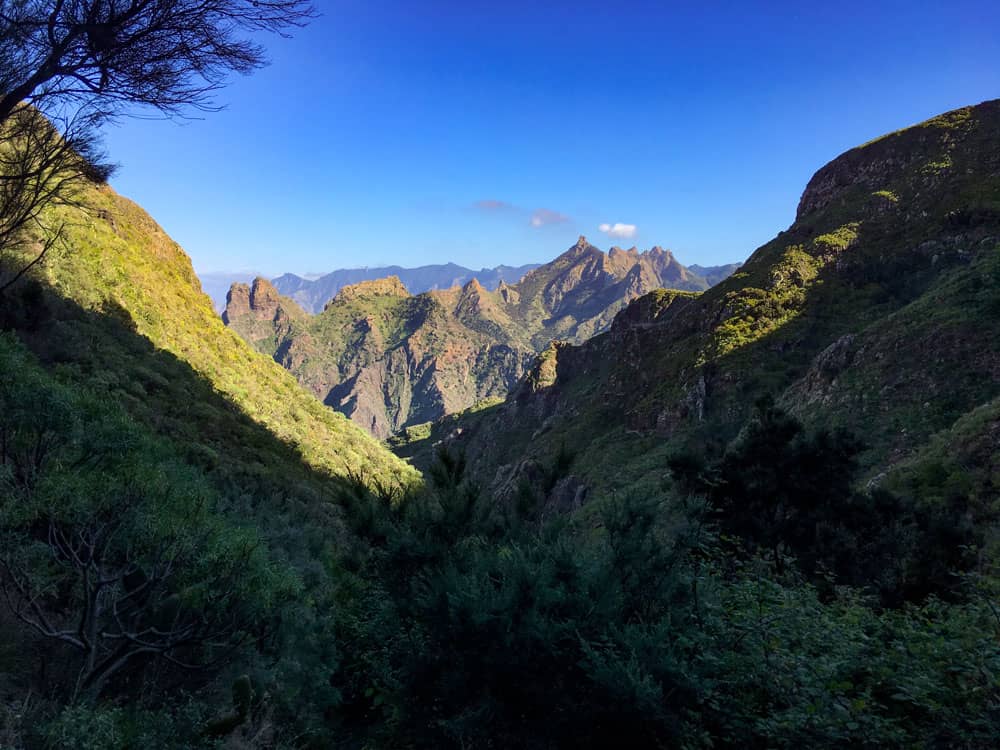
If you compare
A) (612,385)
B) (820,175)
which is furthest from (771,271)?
(820,175)

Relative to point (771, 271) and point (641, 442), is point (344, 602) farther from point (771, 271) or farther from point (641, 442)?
point (771, 271)

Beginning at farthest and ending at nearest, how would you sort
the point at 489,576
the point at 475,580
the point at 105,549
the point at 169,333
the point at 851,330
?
the point at 851,330
the point at 169,333
the point at 105,549
the point at 489,576
the point at 475,580

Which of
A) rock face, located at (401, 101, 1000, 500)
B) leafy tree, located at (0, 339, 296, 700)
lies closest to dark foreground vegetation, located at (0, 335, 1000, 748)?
leafy tree, located at (0, 339, 296, 700)

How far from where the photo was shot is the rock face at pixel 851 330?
26.7 metres

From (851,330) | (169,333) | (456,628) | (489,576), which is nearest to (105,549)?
(456,628)

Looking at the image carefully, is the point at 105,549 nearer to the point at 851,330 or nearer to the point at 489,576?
the point at 489,576

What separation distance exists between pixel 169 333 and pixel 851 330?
5715 cm

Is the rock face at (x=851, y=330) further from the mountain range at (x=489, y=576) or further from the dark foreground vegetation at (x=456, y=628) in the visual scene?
the dark foreground vegetation at (x=456, y=628)

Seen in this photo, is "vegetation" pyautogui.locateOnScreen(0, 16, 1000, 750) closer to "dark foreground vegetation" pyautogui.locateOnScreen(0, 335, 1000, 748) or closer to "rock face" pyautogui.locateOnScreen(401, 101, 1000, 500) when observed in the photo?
"dark foreground vegetation" pyautogui.locateOnScreen(0, 335, 1000, 748)

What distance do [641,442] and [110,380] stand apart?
139ft

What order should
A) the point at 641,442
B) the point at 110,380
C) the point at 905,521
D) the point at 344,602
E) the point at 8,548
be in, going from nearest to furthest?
1. the point at 8,548
2. the point at 905,521
3. the point at 344,602
4. the point at 110,380
5. the point at 641,442

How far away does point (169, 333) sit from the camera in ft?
131

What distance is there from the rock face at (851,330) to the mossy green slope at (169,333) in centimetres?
2211

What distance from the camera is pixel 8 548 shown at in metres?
8.01
